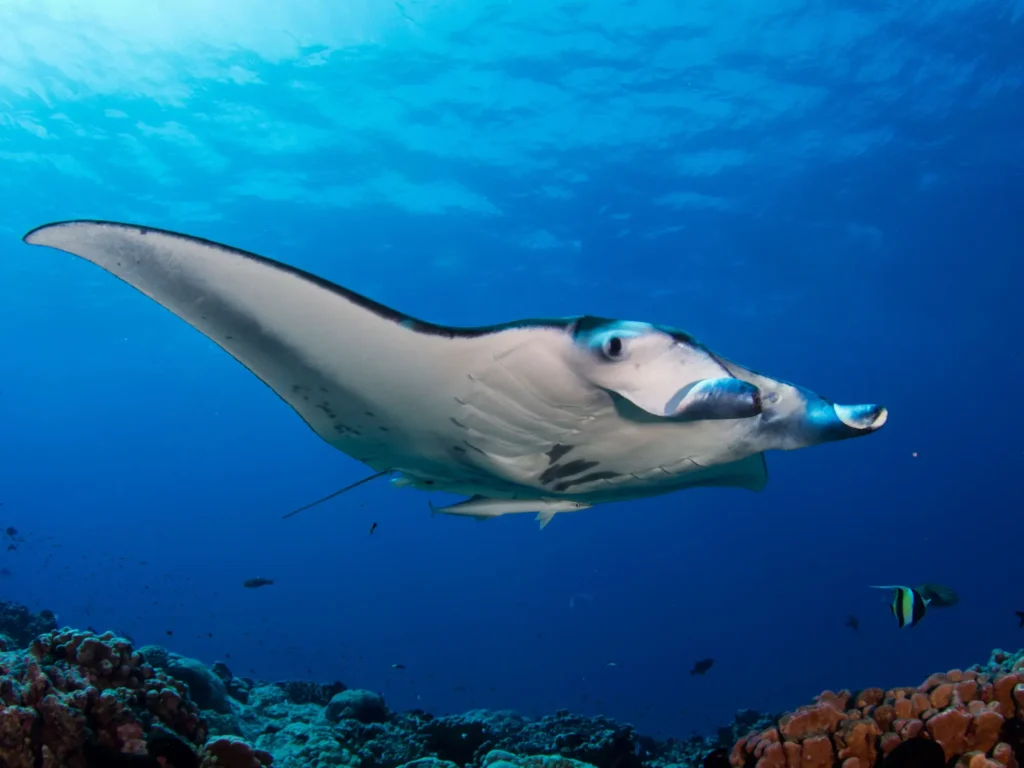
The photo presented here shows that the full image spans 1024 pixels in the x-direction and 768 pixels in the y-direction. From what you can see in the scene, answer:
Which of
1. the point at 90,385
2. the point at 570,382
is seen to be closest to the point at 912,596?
the point at 570,382

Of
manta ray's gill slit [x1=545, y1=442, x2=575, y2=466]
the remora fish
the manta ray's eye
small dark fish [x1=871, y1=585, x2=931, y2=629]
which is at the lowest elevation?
small dark fish [x1=871, y1=585, x2=931, y2=629]

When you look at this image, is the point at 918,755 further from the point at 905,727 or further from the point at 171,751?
the point at 171,751

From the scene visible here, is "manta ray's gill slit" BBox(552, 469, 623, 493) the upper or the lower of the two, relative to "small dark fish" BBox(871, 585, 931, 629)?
upper

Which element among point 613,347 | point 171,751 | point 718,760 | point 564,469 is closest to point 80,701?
point 171,751

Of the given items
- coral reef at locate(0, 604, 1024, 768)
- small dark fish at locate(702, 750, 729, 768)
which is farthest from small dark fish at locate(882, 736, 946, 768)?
small dark fish at locate(702, 750, 729, 768)

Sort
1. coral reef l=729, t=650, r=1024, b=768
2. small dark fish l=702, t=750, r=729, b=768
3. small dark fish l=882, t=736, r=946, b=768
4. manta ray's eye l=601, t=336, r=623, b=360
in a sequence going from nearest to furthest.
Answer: manta ray's eye l=601, t=336, r=623, b=360 → small dark fish l=882, t=736, r=946, b=768 → coral reef l=729, t=650, r=1024, b=768 → small dark fish l=702, t=750, r=729, b=768

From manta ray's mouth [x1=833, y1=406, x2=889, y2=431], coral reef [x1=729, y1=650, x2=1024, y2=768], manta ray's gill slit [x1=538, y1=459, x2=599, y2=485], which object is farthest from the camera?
manta ray's gill slit [x1=538, y1=459, x2=599, y2=485]

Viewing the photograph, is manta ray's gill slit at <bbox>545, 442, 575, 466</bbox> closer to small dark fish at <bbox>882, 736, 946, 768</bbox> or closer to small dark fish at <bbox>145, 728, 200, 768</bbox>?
small dark fish at <bbox>882, 736, 946, 768</bbox>

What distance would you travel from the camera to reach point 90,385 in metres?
48.3

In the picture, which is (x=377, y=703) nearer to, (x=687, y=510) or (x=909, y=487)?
(x=687, y=510)

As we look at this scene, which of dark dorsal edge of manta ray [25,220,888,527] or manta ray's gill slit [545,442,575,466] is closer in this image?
dark dorsal edge of manta ray [25,220,888,527]

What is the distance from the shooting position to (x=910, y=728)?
9.20 ft

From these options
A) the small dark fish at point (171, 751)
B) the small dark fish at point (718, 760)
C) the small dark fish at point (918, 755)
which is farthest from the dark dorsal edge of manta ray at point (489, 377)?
the small dark fish at point (171, 751)

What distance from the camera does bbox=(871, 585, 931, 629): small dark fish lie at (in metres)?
5.25
